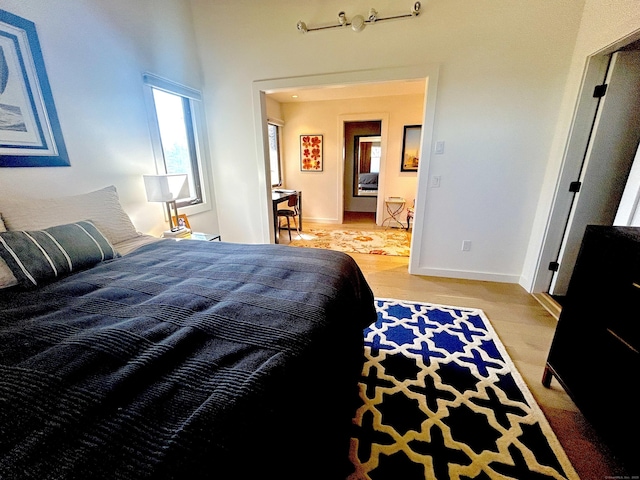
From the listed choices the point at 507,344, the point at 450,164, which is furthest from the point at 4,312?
the point at 450,164

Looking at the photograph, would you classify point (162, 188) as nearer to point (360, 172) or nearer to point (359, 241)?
point (359, 241)

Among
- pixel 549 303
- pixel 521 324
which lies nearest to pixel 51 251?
pixel 521 324

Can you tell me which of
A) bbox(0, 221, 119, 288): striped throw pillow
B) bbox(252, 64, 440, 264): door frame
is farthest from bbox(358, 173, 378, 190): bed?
bbox(0, 221, 119, 288): striped throw pillow

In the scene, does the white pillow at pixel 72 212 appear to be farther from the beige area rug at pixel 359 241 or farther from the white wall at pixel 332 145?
the white wall at pixel 332 145

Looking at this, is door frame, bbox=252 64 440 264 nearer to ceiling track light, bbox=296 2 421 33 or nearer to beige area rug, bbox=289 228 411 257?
ceiling track light, bbox=296 2 421 33

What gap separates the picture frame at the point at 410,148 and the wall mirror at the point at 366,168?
164 cm

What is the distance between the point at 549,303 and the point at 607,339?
1.49m

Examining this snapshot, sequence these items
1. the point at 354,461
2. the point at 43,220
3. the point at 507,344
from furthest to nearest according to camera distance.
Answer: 1. the point at 507,344
2. the point at 43,220
3. the point at 354,461

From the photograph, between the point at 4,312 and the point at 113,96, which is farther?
the point at 113,96

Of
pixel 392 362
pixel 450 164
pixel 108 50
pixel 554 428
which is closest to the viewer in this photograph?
pixel 554 428

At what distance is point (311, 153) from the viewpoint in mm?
5590

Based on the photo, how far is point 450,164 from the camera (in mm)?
2684

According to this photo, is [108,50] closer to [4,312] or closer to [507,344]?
[4,312]

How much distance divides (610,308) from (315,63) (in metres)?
3.02
